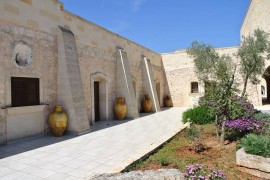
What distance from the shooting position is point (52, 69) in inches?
302

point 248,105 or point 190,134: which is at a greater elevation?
point 248,105

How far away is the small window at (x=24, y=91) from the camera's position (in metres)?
6.44

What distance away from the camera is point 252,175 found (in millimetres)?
3945

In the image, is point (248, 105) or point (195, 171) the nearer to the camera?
point (195, 171)

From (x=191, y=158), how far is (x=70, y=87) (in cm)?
483

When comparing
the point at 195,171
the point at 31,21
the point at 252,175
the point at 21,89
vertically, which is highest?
the point at 31,21

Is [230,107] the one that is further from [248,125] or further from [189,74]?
[189,74]

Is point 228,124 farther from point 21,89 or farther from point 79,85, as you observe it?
point 21,89

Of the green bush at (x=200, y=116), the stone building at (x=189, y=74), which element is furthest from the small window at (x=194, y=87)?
the green bush at (x=200, y=116)

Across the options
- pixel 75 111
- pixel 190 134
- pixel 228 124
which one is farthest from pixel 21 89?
pixel 228 124

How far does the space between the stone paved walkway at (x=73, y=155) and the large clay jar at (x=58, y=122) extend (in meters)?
0.27

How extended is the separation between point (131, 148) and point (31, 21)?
17.3 feet

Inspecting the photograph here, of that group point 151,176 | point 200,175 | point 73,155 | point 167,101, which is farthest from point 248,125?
point 167,101

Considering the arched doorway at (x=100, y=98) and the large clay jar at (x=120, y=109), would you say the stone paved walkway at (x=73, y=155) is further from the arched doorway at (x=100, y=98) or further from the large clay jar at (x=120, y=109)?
the large clay jar at (x=120, y=109)
